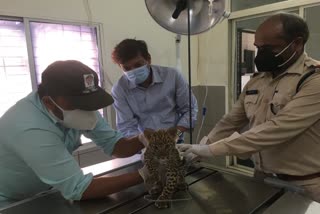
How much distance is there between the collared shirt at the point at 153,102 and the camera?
181 cm

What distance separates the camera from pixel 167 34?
287 cm

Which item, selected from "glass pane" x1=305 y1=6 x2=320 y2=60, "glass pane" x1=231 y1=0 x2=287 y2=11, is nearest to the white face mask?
"glass pane" x1=305 y1=6 x2=320 y2=60

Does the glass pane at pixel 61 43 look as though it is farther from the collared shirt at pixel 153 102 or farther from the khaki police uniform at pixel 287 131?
the khaki police uniform at pixel 287 131

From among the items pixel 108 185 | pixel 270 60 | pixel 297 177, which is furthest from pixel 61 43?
pixel 297 177

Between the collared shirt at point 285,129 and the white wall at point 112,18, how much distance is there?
1.55m

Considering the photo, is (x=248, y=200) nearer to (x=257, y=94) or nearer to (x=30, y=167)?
(x=257, y=94)

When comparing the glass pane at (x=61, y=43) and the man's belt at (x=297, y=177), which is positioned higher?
the glass pane at (x=61, y=43)

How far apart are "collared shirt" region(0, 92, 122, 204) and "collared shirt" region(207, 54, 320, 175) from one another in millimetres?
562

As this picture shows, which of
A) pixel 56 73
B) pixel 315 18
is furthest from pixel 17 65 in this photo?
pixel 315 18

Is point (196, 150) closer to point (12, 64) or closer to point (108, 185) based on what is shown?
point (108, 185)

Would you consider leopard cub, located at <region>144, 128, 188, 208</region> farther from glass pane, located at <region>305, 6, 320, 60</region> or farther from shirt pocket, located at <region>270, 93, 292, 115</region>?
glass pane, located at <region>305, 6, 320, 60</region>

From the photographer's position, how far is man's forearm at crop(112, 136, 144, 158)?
1.36 meters

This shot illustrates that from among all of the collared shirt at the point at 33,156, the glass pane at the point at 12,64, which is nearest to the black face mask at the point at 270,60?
the collared shirt at the point at 33,156

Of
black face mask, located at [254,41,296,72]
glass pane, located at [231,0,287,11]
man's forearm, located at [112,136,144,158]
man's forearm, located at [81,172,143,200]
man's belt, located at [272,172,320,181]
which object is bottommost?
man's belt, located at [272,172,320,181]
